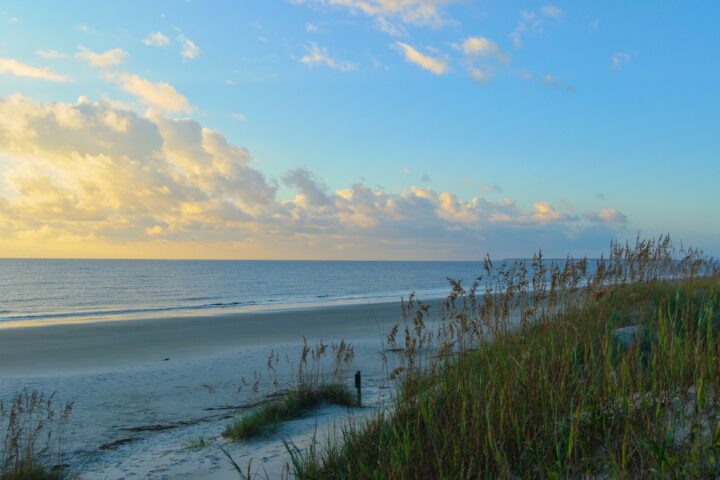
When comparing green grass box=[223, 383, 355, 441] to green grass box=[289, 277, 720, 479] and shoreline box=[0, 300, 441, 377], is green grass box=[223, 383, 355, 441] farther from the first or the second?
shoreline box=[0, 300, 441, 377]

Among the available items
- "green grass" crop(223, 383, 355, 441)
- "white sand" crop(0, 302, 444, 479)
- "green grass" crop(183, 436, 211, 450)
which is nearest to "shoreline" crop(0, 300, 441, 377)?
"white sand" crop(0, 302, 444, 479)

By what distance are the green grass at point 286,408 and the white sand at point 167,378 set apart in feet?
0.62

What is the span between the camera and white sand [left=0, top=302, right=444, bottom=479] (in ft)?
19.0

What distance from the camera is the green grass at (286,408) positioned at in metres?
6.13

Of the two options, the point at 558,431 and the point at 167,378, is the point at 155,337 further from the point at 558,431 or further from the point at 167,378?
the point at 558,431

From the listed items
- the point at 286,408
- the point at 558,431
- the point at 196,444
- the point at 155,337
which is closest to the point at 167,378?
the point at 286,408

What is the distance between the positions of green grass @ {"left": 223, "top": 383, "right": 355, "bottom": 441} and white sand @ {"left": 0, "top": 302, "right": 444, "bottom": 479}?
0.19 meters

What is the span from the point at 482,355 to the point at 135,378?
8.62 m

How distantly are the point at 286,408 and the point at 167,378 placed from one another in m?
5.28

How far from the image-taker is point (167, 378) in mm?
11133

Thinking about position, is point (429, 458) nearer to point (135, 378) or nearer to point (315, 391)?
point (315, 391)

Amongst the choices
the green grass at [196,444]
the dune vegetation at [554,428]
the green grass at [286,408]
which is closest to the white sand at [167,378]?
the green grass at [196,444]

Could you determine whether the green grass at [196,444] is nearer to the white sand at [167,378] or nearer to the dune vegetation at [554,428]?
the white sand at [167,378]

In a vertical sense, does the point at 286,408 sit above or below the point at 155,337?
above
